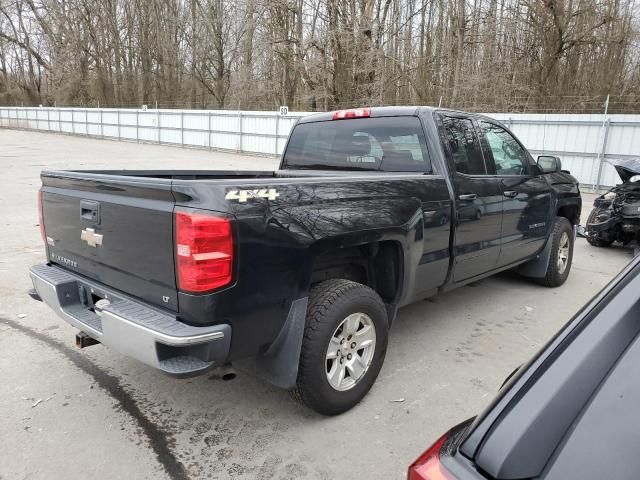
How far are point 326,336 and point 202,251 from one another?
0.92 meters

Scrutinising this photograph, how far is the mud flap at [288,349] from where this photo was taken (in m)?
2.64

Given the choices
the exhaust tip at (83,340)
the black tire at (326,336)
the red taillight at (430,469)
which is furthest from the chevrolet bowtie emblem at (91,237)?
the red taillight at (430,469)

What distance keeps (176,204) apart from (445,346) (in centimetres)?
265

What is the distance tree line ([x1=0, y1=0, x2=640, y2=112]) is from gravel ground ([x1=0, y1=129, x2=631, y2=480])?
16.3m

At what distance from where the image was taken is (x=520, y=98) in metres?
20.6

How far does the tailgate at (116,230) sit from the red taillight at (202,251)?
0.28 feet

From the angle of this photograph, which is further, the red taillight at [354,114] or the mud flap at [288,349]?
the red taillight at [354,114]

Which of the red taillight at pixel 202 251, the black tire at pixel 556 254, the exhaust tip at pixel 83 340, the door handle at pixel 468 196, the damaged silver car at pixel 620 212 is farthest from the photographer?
the damaged silver car at pixel 620 212

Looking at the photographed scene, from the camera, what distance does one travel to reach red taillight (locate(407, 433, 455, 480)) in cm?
107

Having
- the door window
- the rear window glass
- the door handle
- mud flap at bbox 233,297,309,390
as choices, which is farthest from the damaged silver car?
mud flap at bbox 233,297,309,390

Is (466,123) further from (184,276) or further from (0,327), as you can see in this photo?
(0,327)

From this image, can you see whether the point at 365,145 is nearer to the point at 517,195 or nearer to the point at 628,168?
the point at 517,195

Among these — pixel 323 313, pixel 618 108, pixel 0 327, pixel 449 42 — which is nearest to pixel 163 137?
pixel 449 42

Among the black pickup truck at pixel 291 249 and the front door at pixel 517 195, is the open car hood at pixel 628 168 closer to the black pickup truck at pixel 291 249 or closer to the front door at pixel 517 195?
the front door at pixel 517 195
